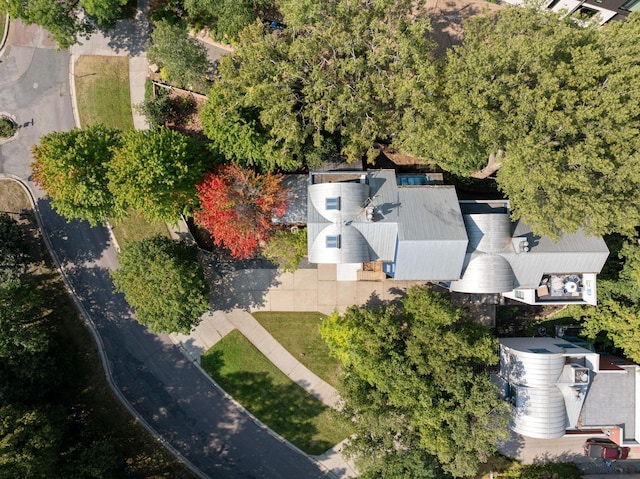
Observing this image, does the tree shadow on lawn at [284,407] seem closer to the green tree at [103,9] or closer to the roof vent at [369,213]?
the roof vent at [369,213]

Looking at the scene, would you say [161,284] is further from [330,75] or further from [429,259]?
[429,259]

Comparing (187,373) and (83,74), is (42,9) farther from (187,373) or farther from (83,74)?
(187,373)

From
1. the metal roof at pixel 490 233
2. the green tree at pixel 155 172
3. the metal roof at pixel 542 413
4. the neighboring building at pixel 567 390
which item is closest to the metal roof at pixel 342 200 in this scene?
the metal roof at pixel 490 233

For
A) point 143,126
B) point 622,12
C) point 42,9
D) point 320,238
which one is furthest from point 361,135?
point 42,9

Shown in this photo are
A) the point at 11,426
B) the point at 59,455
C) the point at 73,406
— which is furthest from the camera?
the point at 73,406

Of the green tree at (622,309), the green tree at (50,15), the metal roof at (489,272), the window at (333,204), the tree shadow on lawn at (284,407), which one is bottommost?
the tree shadow on lawn at (284,407)

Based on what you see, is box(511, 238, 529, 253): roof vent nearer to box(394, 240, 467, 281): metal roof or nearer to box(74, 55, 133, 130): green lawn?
box(394, 240, 467, 281): metal roof

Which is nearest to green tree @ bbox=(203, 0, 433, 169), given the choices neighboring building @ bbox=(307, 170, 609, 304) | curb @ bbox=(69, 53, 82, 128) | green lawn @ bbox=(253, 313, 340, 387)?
neighboring building @ bbox=(307, 170, 609, 304)

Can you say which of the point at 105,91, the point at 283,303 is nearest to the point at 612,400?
the point at 283,303
